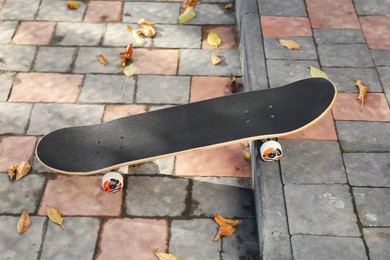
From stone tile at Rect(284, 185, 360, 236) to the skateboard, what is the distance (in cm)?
28

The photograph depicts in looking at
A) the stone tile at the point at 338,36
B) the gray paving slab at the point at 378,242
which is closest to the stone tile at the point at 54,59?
the stone tile at the point at 338,36

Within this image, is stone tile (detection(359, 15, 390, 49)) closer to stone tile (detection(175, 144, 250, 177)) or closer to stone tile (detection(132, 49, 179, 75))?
stone tile (detection(175, 144, 250, 177))

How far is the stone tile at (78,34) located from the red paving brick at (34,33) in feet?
0.20

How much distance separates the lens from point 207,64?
406cm

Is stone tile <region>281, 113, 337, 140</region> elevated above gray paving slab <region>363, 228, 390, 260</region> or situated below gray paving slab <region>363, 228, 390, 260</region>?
above

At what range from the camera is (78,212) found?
315 cm

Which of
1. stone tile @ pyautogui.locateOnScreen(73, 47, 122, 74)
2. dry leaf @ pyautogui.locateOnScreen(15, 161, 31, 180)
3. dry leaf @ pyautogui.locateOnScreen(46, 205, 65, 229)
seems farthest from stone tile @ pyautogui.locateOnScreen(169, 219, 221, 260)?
stone tile @ pyautogui.locateOnScreen(73, 47, 122, 74)

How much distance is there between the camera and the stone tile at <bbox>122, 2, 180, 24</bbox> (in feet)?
14.7

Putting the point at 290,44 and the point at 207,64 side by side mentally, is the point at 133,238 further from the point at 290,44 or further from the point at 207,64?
the point at 290,44

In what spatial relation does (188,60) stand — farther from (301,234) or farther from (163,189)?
(301,234)

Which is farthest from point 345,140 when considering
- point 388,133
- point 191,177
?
point 191,177

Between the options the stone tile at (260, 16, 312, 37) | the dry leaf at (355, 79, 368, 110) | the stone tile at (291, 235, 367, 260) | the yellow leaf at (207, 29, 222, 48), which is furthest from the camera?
the yellow leaf at (207, 29, 222, 48)

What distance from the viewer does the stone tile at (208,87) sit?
12.5 ft

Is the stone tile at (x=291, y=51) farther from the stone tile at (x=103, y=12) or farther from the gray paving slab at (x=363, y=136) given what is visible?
the stone tile at (x=103, y=12)
